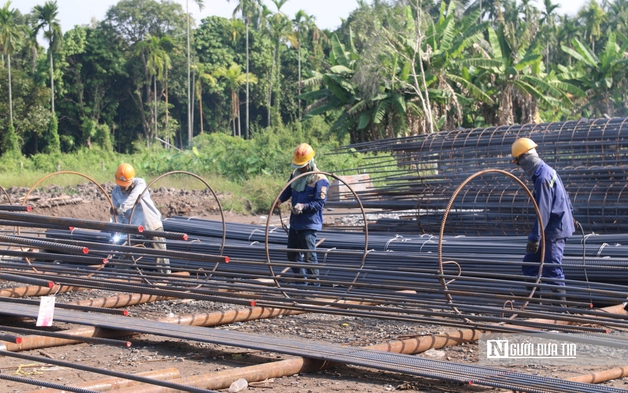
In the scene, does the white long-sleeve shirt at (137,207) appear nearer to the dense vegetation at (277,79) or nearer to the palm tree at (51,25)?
the dense vegetation at (277,79)

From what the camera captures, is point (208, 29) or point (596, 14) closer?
point (596, 14)

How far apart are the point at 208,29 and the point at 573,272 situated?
47.4 meters

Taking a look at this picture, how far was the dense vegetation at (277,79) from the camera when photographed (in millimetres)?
25266

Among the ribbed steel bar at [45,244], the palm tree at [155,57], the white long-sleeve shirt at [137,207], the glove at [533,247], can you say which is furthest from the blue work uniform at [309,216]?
the palm tree at [155,57]

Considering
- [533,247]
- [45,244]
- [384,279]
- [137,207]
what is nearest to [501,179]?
[384,279]

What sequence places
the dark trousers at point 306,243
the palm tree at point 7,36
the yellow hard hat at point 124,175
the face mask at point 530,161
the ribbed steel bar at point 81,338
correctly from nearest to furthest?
the ribbed steel bar at point 81,338 < the face mask at point 530,161 < the dark trousers at point 306,243 < the yellow hard hat at point 124,175 < the palm tree at point 7,36

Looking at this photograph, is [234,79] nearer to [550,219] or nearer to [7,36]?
[7,36]

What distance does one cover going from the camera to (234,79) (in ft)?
158

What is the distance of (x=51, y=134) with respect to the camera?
41.2 metres

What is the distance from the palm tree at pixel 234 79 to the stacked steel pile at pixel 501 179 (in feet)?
118

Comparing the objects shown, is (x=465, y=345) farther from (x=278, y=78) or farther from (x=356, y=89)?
(x=278, y=78)

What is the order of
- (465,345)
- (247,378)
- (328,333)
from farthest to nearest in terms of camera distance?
1. (328,333)
2. (465,345)
3. (247,378)

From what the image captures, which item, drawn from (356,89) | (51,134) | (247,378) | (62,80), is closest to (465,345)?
(247,378)

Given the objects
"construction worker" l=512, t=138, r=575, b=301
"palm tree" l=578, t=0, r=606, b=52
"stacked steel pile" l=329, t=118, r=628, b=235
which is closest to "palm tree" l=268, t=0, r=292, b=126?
"palm tree" l=578, t=0, r=606, b=52
